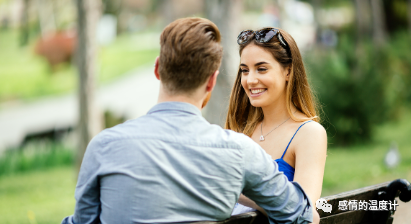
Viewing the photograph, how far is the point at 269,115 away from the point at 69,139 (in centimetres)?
1125

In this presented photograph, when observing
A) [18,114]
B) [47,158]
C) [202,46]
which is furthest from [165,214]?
[18,114]

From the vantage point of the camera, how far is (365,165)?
8305 millimetres

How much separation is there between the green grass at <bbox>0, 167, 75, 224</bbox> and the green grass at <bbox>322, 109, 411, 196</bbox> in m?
4.19

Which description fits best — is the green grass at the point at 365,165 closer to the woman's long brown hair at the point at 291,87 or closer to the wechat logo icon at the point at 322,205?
the woman's long brown hair at the point at 291,87

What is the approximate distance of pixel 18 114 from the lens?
1390cm

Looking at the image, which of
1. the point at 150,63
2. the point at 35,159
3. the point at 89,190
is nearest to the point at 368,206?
the point at 89,190

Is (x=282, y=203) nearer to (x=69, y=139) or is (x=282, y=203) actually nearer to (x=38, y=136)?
(x=69, y=139)

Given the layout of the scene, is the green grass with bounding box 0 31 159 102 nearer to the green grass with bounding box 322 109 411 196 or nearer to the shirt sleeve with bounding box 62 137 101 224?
the green grass with bounding box 322 109 411 196

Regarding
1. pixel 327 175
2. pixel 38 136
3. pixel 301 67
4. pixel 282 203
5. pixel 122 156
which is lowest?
pixel 38 136

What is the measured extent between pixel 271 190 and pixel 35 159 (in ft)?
27.8

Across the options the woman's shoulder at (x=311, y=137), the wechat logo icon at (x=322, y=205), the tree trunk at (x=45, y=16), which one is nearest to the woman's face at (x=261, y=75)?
→ the woman's shoulder at (x=311, y=137)

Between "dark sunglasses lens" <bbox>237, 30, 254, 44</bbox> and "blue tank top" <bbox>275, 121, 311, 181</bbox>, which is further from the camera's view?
"dark sunglasses lens" <bbox>237, 30, 254, 44</bbox>

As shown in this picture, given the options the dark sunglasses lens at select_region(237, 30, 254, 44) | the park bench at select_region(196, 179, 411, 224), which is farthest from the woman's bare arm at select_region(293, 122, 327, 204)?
the dark sunglasses lens at select_region(237, 30, 254, 44)

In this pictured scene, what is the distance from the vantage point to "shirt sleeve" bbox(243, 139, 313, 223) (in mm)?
1573
